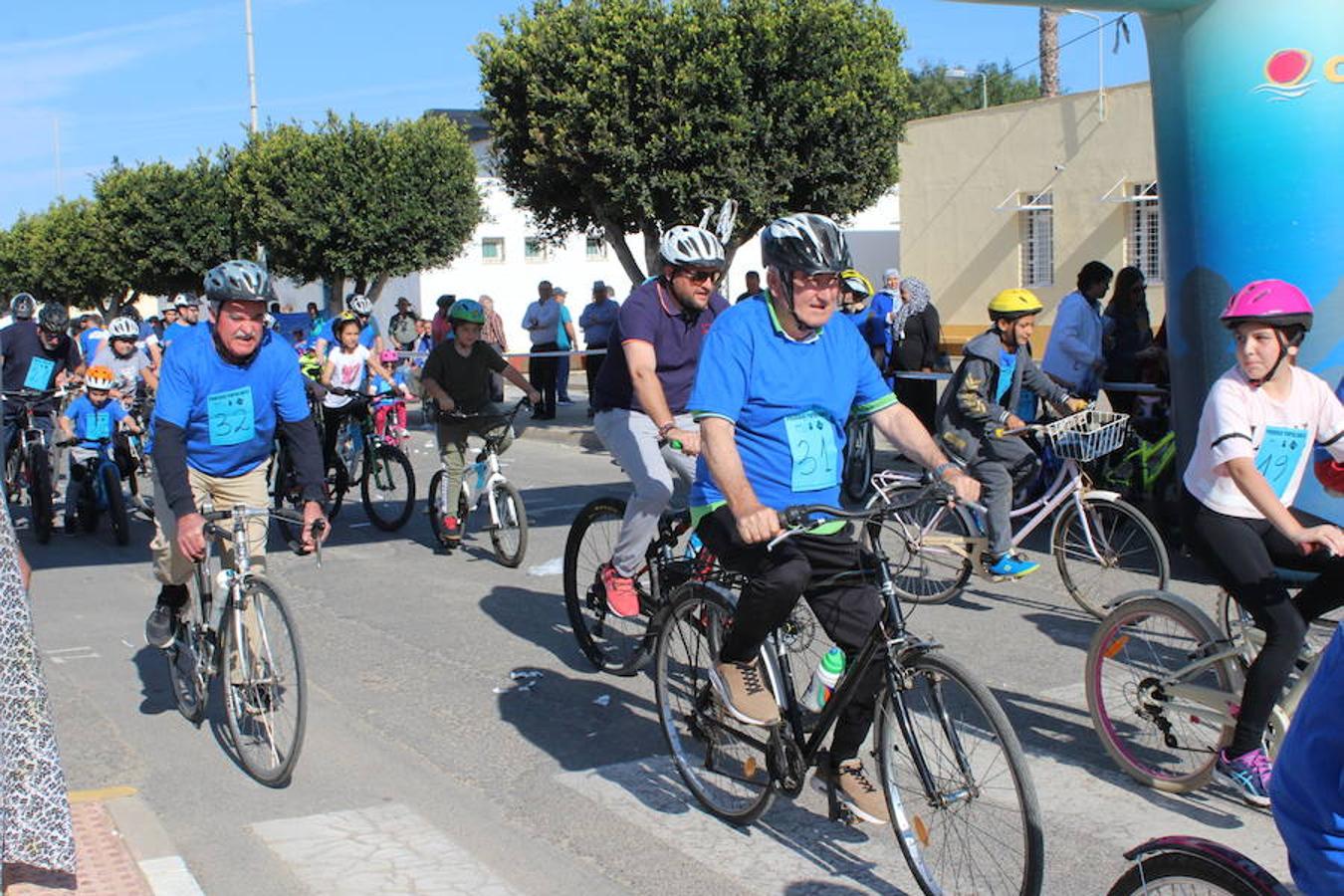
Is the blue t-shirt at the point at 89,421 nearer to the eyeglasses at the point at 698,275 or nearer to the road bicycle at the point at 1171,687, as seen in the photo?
the eyeglasses at the point at 698,275

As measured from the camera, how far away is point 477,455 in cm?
1074

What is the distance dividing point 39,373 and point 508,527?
16.6ft

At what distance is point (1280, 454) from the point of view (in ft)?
16.7

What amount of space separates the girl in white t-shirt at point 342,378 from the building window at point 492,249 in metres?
30.1

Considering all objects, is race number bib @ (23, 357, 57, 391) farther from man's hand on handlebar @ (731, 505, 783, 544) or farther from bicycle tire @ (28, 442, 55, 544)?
man's hand on handlebar @ (731, 505, 783, 544)

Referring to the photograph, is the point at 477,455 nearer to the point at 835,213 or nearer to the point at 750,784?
the point at 750,784

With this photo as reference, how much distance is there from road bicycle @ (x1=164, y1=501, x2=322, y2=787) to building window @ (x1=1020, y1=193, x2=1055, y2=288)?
24.2m

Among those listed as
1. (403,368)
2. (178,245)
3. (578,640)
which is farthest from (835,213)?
(178,245)

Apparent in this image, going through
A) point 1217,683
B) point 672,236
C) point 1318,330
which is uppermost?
point 672,236

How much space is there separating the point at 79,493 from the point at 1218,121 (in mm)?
9129

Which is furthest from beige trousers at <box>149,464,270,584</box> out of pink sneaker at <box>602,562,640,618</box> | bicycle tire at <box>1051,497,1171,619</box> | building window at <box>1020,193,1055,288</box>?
building window at <box>1020,193,1055,288</box>

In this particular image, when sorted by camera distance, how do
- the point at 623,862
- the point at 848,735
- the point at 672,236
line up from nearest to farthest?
the point at 848,735
the point at 623,862
the point at 672,236

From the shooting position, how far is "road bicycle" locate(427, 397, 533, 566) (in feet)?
32.8

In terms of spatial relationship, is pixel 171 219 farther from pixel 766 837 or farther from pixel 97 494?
pixel 766 837
